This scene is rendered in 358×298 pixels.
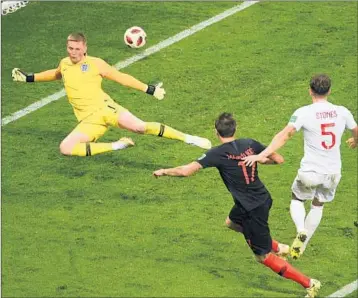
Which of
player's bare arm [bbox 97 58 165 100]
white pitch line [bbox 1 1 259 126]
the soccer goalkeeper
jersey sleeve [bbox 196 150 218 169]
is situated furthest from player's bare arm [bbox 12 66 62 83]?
jersey sleeve [bbox 196 150 218 169]

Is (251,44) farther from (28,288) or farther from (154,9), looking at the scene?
(28,288)

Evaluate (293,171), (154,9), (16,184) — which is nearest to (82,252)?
(16,184)

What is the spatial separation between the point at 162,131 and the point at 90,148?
1.20 m

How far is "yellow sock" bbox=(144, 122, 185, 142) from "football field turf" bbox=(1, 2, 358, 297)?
28.1 inches

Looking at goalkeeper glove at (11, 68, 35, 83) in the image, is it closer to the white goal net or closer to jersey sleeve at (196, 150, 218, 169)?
jersey sleeve at (196, 150, 218, 169)

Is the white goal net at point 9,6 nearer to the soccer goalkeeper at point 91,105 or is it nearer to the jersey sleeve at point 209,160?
the soccer goalkeeper at point 91,105

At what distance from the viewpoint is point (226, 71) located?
27188 mm

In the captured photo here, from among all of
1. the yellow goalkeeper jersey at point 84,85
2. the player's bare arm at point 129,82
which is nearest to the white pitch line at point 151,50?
the yellow goalkeeper jersey at point 84,85

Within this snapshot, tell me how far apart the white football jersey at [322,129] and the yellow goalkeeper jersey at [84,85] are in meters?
4.24

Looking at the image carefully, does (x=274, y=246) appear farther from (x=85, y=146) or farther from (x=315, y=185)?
(x=85, y=146)

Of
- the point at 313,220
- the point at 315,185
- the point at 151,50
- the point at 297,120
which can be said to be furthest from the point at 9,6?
the point at 297,120

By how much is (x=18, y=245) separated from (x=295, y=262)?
3.78 metres

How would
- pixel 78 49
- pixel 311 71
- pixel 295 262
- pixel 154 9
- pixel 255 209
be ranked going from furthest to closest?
pixel 154 9 < pixel 311 71 < pixel 78 49 < pixel 295 262 < pixel 255 209

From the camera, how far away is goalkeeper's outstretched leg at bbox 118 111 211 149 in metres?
23.0
